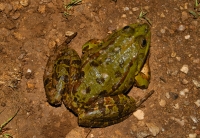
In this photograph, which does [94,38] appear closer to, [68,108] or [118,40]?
[118,40]

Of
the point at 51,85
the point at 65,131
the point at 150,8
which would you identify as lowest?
the point at 65,131

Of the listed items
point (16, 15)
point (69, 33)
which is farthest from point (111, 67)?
point (16, 15)

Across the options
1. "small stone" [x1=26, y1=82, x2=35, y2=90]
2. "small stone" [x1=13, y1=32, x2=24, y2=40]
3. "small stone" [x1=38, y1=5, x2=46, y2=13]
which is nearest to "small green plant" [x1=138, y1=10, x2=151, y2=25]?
"small stone" [x1=38, y1=5, x2=46, y2=13]

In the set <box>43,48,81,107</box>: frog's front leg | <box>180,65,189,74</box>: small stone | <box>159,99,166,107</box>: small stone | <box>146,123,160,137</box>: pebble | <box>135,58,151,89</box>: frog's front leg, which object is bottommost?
<box>146,123,160,137</box>: pebble

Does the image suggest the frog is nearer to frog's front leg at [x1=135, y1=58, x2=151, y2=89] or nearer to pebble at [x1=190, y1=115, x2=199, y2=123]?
frog's front leg at [x1=135, y1=58, x2=151, y2=89]

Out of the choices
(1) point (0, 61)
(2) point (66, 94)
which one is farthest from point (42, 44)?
(2) point (66, 94)

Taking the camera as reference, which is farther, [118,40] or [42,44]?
[42,44]

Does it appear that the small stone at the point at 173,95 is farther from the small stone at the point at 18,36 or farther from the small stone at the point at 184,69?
the small stone at the point at 18,36
